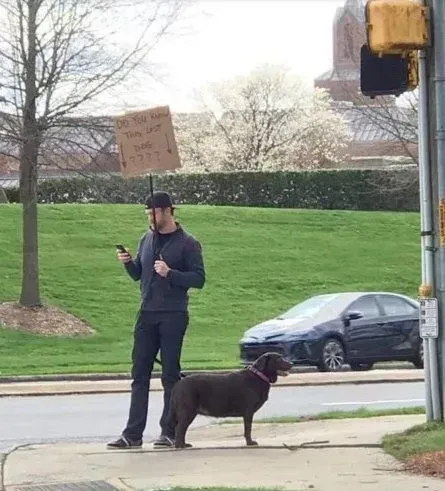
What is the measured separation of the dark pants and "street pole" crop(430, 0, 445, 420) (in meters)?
2.13

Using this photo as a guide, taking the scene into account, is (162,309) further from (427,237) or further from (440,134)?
(440,134)

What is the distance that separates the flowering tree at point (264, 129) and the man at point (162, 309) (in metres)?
50.0

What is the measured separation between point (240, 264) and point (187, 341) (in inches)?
333

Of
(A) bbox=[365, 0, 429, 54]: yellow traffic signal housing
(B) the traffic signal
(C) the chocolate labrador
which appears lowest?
(C) the chocolate labrador

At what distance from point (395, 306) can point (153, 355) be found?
1210cm

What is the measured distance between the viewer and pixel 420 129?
9.16m

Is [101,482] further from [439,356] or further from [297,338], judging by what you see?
[297,338]

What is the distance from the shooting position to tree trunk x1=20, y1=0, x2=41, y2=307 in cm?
2481

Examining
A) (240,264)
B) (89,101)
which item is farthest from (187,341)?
(240,264)

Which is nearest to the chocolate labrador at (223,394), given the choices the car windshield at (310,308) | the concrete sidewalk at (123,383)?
the concrete sidewalk at (123,383)

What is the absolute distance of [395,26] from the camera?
27.2 feet

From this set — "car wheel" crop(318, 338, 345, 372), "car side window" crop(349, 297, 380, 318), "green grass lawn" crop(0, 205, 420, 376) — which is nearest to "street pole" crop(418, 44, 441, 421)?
"car wheel" crop(318, 338, 345, 372)

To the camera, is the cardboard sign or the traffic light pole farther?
the cardboard sign

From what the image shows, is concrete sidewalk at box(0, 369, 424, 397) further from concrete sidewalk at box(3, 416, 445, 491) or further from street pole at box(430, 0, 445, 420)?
street pole at box(430, 0, 445, 420)
